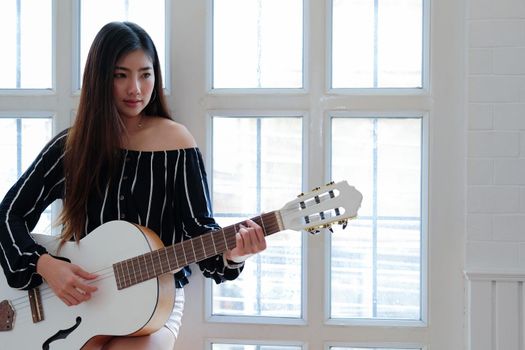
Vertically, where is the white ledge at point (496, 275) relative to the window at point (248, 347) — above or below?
above

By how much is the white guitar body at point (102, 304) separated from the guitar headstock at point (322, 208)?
377mm

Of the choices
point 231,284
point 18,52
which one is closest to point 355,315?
point 231,284

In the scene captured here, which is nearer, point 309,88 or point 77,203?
point 77,203

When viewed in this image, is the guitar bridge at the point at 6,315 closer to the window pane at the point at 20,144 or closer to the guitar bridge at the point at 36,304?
the guitar bridge at the point at 36,304

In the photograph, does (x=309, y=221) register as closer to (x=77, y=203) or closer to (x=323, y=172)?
(x=323, y=172)

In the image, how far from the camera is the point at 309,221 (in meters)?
1.66

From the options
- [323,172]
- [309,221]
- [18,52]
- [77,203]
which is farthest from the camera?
[18,52]

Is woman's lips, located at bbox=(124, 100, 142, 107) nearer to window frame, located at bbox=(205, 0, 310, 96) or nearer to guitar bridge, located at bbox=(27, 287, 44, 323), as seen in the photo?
window frame, located at bbox=(205, 0, 310, 96)

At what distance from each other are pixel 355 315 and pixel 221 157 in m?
0.67

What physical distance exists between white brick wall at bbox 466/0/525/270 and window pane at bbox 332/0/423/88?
0.21 metres

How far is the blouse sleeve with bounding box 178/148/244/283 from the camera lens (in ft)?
6.24

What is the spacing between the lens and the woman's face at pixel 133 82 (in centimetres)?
194

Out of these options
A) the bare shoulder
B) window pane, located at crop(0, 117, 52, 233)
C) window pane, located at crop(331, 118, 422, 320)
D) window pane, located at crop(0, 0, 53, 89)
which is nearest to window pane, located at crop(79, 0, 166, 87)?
window pane, located at crop(0, 0, 53, 89)

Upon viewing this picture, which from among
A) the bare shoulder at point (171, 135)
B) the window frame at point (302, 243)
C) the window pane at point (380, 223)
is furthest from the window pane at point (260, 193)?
the bare shoulder at point (171, 135)
